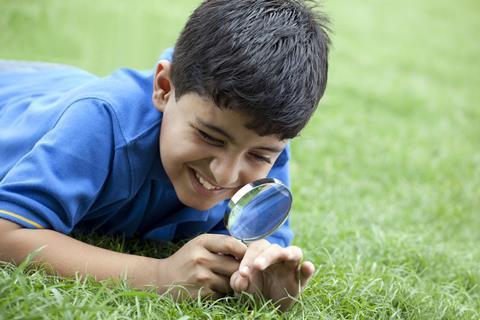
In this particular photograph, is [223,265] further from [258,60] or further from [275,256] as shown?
[258,60]

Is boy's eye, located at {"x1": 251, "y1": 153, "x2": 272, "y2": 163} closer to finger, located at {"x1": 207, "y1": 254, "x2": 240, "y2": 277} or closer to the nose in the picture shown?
the nose

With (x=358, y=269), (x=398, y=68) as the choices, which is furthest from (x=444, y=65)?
(x=358, y=269)

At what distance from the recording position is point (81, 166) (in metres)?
2.59

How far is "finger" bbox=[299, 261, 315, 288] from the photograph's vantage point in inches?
95.3

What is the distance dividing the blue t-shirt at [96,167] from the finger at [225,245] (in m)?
0.47

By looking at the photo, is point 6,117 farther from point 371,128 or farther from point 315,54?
point 371,128

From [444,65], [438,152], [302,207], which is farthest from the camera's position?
[444,65]

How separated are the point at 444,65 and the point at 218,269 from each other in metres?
9.63

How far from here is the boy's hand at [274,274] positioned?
2354 mm

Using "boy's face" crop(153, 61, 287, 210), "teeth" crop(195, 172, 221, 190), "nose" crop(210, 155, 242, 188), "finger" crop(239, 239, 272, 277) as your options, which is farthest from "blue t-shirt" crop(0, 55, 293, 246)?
"finger" crop(239, 239, 272, 277)

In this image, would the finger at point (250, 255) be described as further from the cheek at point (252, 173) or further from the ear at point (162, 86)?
the ear at point (162, 86)

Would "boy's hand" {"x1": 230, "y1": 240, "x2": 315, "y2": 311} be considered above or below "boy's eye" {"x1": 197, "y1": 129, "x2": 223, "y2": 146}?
below

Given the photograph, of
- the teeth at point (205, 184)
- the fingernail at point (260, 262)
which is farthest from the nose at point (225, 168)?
the fingernail at point (260, 262)

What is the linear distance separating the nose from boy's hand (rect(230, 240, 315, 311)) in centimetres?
25
